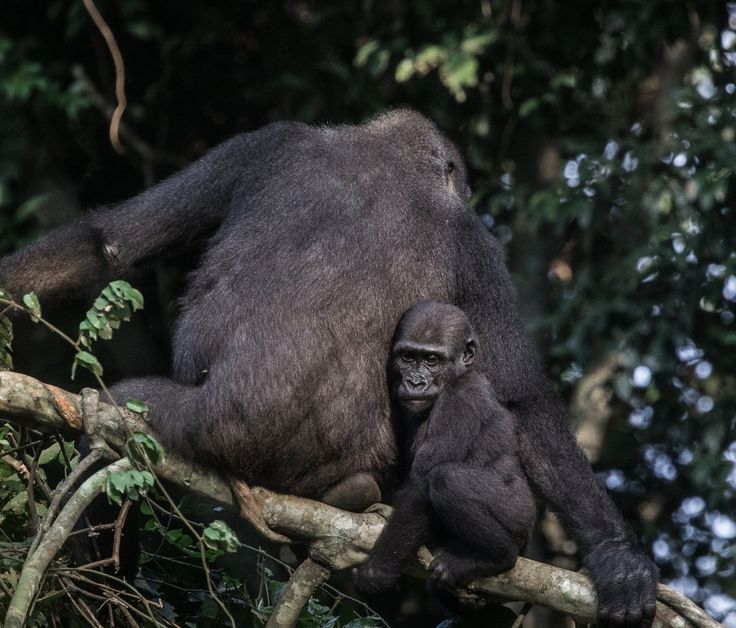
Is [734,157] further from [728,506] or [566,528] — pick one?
[566,528]

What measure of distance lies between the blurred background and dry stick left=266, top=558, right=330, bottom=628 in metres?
3.07

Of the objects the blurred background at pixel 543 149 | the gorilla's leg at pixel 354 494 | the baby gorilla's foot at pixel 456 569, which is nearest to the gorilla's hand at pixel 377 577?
the baby gorilla's foot at pixel 456 569

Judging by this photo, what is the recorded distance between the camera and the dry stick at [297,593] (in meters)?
4.12

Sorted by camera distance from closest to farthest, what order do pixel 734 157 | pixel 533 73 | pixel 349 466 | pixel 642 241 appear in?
pixel 349 466, pixel 734 157, pixel 642 241, pixel 533 73

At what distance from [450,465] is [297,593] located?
0.75 m

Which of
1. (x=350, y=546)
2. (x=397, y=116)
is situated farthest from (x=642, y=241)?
(x=350, y=546)

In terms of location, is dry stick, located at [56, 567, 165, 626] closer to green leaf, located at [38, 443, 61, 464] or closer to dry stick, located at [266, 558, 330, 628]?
dry stick, located at [266, 558, 330, 628]

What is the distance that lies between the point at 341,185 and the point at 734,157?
3.11 m

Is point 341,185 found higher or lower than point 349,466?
higher

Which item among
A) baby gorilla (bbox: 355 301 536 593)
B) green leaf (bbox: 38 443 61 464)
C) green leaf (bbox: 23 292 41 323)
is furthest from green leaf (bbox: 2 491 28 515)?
baby gorilla (bbox: 355 301 536 593)

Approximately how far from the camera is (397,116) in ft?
17.8

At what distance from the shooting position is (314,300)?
453cm

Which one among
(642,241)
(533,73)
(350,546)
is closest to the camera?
(350,546)

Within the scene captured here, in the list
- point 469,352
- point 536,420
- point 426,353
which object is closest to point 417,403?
point 426,353
